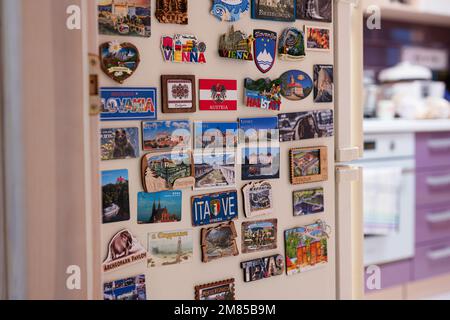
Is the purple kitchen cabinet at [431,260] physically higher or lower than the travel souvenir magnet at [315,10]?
lower

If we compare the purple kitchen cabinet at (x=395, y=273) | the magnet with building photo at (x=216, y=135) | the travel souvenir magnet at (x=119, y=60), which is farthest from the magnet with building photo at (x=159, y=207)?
the purple kitchen cabinet at (x=395, y=273)

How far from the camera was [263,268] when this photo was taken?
3.82 feet

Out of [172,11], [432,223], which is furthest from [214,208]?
[432,223]

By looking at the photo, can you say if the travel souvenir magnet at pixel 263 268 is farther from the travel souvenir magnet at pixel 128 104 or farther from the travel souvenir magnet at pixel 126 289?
the travel souvenir magnet at pixel 128 104

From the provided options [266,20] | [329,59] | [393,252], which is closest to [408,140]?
[393,252]

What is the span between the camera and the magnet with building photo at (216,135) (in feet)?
3.46

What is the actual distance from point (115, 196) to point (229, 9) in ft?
1.47

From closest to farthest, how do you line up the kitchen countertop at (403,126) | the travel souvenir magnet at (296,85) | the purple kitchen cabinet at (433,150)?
the travel souvenir magnet at (296,85)
the kitchen countertop at (403,126)
the purple kitchen cabinet at (433,150)

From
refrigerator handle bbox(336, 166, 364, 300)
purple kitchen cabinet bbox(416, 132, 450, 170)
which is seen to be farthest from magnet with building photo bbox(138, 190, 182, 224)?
purple kitchen cabinet bbox(416, 132, 450, 170)

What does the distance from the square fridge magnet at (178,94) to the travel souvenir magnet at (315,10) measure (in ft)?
1.07

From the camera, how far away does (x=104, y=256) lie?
0.97m

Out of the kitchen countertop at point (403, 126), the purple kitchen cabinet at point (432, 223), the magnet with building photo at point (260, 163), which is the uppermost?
the kitchen countertop at point (403, 126)
